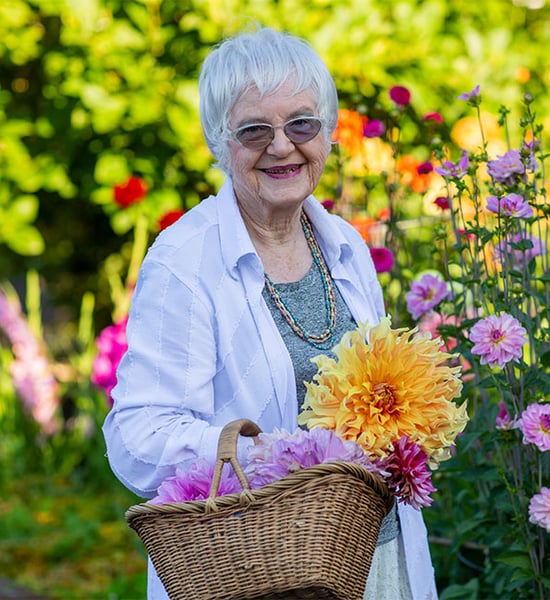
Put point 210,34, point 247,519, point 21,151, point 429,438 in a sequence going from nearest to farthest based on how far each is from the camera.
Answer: point 247,519, point 429,438, point 210,34, point 21,151

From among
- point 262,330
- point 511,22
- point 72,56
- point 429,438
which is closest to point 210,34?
point 72,56

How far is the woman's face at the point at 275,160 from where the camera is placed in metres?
2.00

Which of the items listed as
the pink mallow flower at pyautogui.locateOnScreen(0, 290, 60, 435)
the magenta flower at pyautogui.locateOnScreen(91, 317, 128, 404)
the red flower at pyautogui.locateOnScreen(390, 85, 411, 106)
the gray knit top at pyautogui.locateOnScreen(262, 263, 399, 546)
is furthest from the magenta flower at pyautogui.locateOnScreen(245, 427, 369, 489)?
the pink mallow flower at pyautogui.locateOnScreen(0, 290, 60, 435)

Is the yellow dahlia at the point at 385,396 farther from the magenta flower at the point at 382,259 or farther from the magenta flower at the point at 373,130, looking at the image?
the magenta flower at the point at 373,130

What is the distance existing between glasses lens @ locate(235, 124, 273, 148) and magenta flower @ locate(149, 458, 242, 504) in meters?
0.63

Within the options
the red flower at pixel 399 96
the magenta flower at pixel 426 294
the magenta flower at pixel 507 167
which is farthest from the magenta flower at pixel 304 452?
the red flower at pixel 399 96

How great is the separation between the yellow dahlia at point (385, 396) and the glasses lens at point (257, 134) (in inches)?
18.3

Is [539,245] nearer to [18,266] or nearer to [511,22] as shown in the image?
[511,22]

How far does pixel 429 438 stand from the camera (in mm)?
1685

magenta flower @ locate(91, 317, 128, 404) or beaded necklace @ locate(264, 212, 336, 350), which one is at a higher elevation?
beaded necklace @ locate(264, 212, 336, 350)

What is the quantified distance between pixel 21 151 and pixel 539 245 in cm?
302

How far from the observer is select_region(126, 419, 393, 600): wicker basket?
1.57 m

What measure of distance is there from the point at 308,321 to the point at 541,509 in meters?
0.68

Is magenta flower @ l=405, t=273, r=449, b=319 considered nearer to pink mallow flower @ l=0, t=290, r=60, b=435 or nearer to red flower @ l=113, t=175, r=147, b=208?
red flower @ l=113, t=175, r=147, b=208
